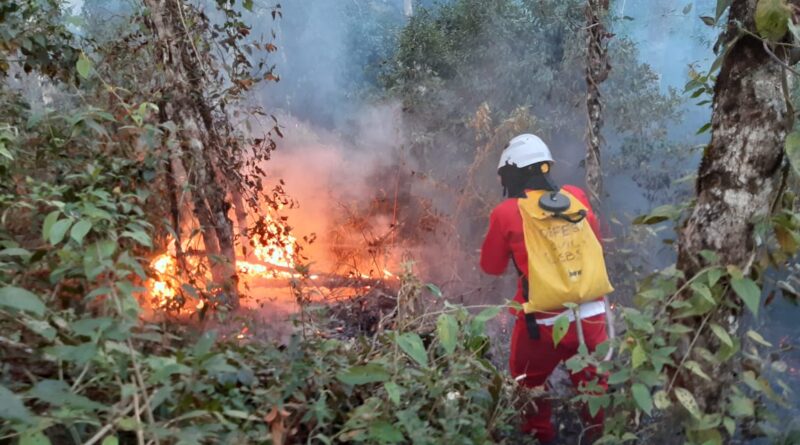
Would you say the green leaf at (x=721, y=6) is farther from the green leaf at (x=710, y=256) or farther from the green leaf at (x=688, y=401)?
the green leaf at (x=688, y=401)

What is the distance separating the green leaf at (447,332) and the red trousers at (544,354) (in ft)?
6.20

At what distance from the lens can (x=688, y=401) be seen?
1.94 meters

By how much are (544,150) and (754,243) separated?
1.88 meters

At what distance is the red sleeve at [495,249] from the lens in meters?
3.73

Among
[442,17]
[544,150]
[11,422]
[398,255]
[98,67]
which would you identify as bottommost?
[398,255]

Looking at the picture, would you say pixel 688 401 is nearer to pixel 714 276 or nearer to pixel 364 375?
pixel 714 276

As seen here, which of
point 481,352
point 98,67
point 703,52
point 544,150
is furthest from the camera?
point 703,52

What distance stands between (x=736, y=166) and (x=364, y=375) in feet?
4.49

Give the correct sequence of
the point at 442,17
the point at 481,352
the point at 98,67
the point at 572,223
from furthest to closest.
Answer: the point at 442,17 → the point at 98,67 → the point at 572,223 → the point at 481,352

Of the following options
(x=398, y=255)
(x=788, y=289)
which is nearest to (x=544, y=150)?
(x=788, y=289)

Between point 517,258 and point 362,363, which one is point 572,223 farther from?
point 362,363

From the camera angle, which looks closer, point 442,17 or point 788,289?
point 788,289

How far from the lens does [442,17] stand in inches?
348

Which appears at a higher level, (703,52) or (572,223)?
(703,52)
